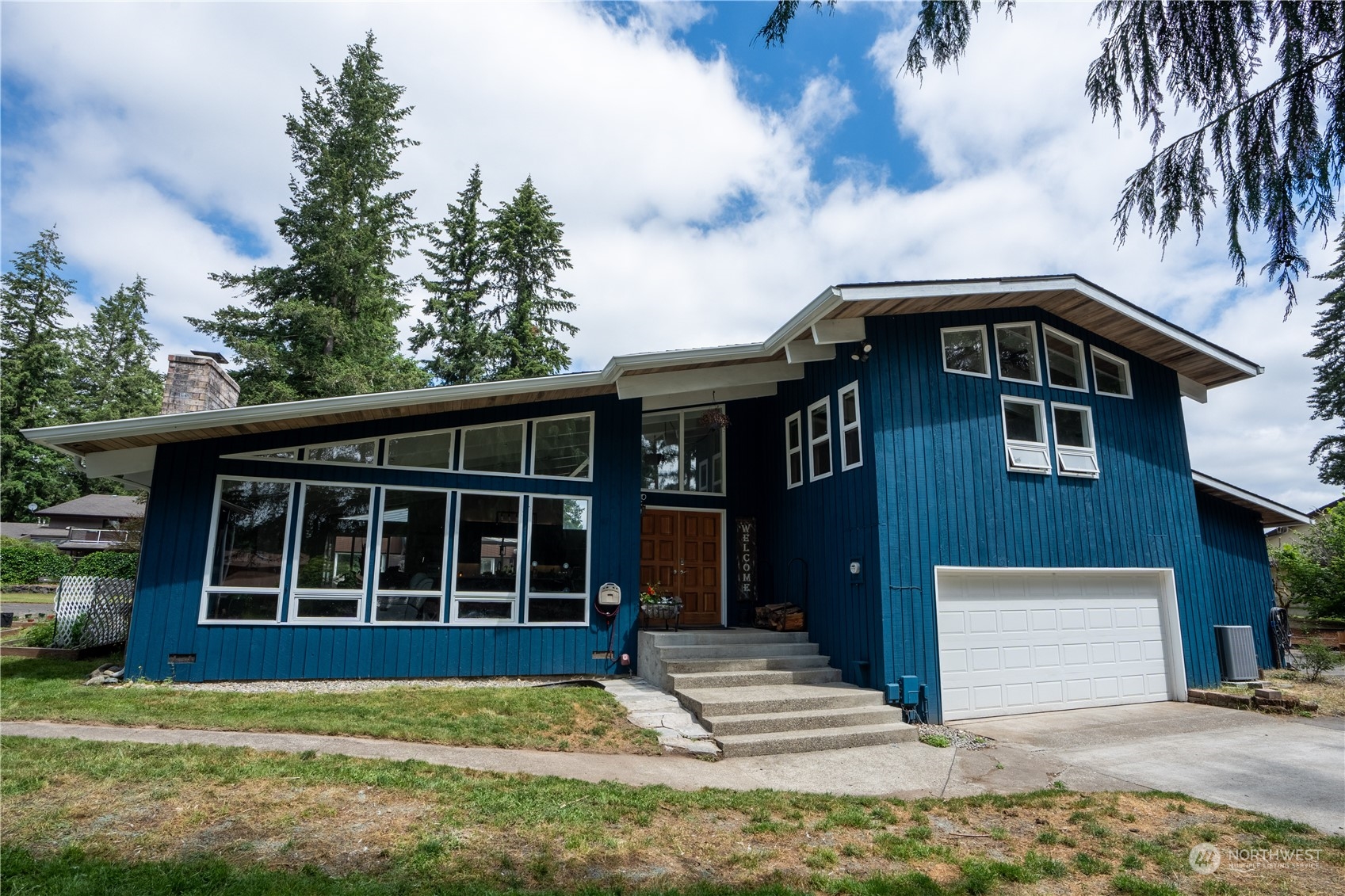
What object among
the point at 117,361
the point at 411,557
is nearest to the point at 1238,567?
the point at 411,557

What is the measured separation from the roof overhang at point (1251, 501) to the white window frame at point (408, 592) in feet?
34.8

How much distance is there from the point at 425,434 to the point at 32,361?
34790 mm

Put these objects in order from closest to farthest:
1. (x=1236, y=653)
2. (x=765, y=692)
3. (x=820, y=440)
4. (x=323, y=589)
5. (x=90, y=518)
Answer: (x=765, y=692) → (x=323, y=589) → (x=820, y=440) → (x=1236, y=653) → (x=90, y=518)

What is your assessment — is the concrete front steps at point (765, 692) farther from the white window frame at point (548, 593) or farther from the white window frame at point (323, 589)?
the white window frame at point (323, 589)

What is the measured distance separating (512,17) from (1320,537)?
57.5ft

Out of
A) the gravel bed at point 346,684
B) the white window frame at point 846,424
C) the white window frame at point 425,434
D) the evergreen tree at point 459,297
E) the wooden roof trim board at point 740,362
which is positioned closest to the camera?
the wooden roof trim board at point 740,362

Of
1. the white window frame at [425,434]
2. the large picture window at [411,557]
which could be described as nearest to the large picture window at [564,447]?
the white window frame at [425,434]

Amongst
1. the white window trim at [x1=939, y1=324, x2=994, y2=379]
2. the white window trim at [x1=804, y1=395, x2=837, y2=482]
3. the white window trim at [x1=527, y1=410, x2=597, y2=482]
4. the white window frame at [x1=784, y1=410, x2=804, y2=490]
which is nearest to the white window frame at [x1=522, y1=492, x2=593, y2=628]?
the white window trim at [x1=527, y1=410, x2=597, y2=482]

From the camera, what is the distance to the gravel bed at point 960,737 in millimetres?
6664

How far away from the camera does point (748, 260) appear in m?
10.0

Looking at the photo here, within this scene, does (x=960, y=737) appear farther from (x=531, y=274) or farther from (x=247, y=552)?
(x=531, y=274)

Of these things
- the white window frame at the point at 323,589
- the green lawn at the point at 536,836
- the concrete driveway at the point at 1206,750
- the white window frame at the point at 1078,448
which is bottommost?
the concrete driveway at the point at 1206,750

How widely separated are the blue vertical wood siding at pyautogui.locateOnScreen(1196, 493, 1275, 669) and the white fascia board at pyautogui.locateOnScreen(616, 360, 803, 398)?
697 centimetres

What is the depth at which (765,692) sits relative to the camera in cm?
729
